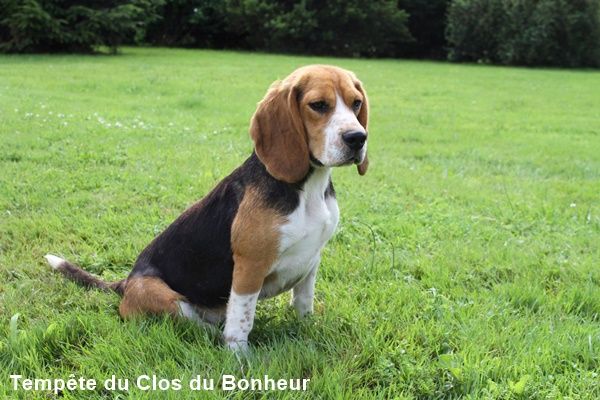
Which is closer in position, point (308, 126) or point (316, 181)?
point (308, 126)

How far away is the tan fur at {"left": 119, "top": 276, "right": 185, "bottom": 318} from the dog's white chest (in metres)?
0.59

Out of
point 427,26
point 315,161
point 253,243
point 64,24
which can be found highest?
point 427,26

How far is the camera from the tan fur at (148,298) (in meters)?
3.41

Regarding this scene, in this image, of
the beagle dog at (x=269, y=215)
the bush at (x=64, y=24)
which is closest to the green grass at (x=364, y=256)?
the beagle dog at (x=269, y=215)

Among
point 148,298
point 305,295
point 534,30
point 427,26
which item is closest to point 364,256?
point 305,295

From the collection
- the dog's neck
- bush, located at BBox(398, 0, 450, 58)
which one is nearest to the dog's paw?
the dog's neck

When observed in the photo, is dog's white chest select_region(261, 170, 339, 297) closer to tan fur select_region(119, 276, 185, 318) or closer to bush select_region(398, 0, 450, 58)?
tan fur select_region(119, 276, 185, 318)

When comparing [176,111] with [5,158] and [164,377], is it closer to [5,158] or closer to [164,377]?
[5,158]

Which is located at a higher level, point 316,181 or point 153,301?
point 316,181

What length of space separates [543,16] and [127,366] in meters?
36.0

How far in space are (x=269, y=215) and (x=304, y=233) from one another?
0.74 feet

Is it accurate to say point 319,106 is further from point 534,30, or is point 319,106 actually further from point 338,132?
point 534,30

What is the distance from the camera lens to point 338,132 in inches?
121

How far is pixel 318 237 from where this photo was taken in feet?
10.8
